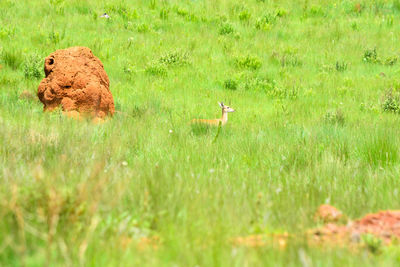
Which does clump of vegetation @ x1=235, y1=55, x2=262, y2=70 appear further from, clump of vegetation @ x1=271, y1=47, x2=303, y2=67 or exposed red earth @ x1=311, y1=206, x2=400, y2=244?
exposed red earth @ x1=311, y1=206, x2=400, y2=244

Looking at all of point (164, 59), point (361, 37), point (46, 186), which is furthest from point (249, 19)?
point (46, 186)

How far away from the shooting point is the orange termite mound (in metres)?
8.31

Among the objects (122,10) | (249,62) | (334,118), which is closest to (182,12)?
(122,10)

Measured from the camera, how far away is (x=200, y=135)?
24.3 ft

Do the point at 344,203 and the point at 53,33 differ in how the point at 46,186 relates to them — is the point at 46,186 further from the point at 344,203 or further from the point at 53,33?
the point at 53,33

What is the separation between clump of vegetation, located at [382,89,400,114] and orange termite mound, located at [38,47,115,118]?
5.26m

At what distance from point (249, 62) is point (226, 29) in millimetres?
2694

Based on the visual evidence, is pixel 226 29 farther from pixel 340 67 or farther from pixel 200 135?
pixel 200 135

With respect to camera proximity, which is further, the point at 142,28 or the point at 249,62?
the point at 142,28

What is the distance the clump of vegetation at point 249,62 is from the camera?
40.2 ft

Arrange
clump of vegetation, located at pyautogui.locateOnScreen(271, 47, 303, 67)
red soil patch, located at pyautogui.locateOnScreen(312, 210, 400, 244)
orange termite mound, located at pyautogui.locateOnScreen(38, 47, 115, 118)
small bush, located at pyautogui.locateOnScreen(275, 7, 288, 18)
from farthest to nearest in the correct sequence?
small bush, located at pyautogui.locateOnScreen(275, 7, 288, 18), clump of vegetation, located at pyautogui.locateOnScreen(271, 47, 303, 67), orange termite mound, located at pyautogui.locateOnScreen(38, 47, 115, 118), red soil patch, located at pyautogui.locateOnScreen(312, 210, 400, 244)

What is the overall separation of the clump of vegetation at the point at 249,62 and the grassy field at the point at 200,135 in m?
0.05

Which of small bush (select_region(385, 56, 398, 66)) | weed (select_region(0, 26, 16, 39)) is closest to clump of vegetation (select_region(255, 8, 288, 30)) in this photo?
small bush (select_region(385, 56, 398, 66))

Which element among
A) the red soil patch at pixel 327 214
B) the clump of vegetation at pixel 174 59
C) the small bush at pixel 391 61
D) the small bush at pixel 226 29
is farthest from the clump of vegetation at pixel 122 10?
the red soil patch at pixel 327 214
